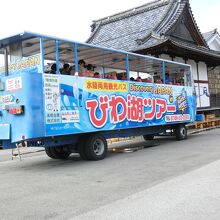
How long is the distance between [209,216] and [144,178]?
2687 mm

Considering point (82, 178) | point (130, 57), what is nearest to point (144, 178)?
point (82, 178)

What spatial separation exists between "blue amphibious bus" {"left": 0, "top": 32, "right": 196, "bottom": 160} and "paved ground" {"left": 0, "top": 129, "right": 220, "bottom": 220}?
84 cm

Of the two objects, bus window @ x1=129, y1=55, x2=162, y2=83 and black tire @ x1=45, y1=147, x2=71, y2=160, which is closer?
black tire @ x1=45, y1=147, x2=71, y2=160

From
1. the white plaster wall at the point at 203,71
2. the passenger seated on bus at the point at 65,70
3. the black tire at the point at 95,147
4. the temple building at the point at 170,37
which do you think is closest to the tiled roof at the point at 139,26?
the temple building at the point at 170,37

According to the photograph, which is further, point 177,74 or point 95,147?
point 177,74

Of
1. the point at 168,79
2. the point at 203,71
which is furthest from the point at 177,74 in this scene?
the point at 203,71

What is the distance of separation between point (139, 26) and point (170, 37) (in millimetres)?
4580

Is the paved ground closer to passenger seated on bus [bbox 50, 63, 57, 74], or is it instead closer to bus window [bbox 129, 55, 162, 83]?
passenger seated on bus [bbox 50, 63, 57, 74]

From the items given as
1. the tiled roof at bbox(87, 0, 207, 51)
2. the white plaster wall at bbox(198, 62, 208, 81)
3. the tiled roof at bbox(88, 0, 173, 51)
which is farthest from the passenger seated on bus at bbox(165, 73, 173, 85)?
the white plaster wall at bbox(198, 62, 208, 81)

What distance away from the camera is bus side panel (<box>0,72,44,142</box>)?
8.66m

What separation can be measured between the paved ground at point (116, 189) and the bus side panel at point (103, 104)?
1134mm

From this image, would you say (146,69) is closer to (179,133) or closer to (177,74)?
(177,74)

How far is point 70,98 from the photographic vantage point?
31.6ft

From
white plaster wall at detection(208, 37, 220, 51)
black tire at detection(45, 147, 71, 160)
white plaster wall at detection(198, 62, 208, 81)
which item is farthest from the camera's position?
white plaster wall at detection(208, 37, 220, 51)
